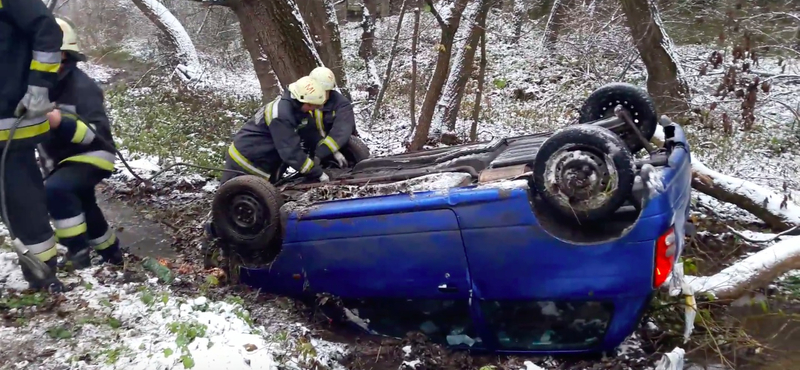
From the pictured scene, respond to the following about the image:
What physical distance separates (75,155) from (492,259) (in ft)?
9.94

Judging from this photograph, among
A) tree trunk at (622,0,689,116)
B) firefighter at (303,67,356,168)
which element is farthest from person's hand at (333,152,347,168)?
tree trunk at (622,0,689,116)

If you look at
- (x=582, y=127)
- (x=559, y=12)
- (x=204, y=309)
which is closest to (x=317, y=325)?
(x=204, y=309)

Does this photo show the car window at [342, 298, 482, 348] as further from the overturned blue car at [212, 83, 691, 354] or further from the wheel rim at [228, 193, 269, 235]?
the wheel rim at [228, 193, 269, 235]

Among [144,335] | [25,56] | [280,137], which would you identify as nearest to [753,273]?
[280,137]

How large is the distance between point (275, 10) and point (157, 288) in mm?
3370

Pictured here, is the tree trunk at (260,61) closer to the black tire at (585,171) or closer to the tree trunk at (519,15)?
the black tire at (585,171)

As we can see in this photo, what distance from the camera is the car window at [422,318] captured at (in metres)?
3.28

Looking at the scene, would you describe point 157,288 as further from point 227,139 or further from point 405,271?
point 227,139

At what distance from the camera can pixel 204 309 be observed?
345 centimetres

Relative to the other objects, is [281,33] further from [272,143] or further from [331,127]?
[272,143]

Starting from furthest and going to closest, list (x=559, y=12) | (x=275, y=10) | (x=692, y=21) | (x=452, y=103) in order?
(x=559, y=12), (x=692, y=21), (x=452, y=103), (x=275, y=10)

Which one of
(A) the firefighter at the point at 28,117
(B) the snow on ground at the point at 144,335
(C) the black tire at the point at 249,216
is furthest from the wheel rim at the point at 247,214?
(A) the firefighter at the point at 28,117

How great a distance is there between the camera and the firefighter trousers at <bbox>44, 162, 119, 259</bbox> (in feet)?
13.0

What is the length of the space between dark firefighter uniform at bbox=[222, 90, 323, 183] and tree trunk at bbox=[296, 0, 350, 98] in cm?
321
